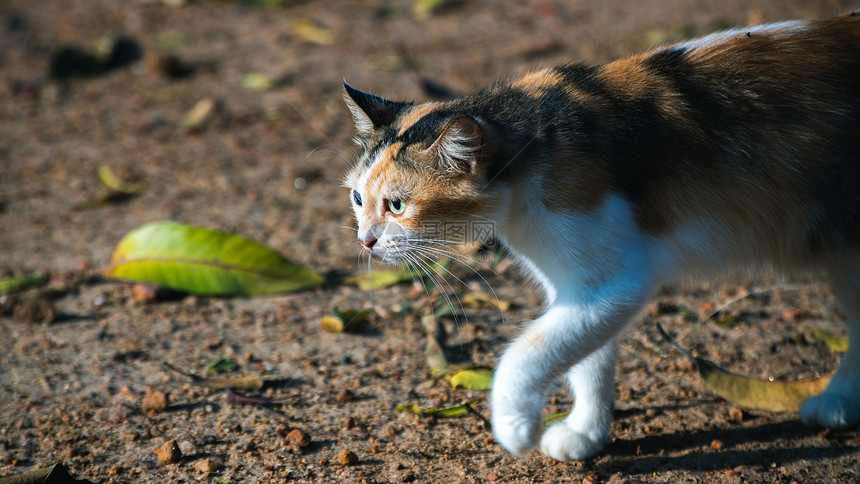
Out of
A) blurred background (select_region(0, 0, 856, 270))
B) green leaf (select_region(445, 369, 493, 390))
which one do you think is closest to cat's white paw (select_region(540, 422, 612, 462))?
green leaf (select_region(445, 369, 493, 390))

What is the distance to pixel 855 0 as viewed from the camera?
21.6 ft

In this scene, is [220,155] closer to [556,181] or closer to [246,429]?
[246,429]

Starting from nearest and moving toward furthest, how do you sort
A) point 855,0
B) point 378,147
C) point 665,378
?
point 378,147 → point 665,378 → point 855,0

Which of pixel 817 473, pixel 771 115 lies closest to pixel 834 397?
pixel 817 473

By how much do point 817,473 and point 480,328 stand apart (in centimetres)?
156

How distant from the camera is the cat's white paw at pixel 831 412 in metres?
2.86

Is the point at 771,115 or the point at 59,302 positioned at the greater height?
the point at 771,115

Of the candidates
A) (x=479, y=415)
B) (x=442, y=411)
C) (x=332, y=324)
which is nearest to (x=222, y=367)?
(x=332, y=324)

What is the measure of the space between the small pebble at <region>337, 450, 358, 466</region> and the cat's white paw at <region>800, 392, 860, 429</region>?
167 centimetres

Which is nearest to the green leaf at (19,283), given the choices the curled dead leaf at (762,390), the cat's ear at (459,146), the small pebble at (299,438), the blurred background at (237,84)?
the blurred background at (237,84)

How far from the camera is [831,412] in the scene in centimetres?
286

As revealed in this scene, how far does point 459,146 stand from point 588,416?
3.60ft

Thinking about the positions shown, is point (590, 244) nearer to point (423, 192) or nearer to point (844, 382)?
point (423, 192)

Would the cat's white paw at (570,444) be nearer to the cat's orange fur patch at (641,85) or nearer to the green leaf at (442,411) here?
the green leaf at (442,411)
